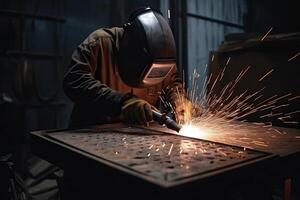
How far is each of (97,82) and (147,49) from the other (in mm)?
432

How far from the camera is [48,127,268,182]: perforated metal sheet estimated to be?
3.85ft

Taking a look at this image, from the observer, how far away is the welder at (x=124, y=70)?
201 cm

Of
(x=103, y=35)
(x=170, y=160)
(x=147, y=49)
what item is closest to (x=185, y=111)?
(x=147, y=49)

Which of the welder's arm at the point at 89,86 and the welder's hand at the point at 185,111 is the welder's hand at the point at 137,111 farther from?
the welder's hand at the point at 185,111

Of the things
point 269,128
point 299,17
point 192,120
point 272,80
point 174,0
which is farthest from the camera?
point 299,17

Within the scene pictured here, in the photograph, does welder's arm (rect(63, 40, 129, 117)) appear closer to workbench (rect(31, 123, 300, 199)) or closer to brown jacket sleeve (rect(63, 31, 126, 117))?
brown jacket sleeve (rect(63, 31, 126, 117))

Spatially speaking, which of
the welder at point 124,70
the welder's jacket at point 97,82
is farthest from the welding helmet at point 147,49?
the welder's jacket at point 97,82

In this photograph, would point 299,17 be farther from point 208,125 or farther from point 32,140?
point 32,140

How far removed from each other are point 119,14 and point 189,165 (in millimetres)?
3830

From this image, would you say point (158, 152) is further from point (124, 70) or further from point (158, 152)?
point (124, 70)

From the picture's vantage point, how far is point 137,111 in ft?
6.46

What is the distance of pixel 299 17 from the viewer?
6.02 m

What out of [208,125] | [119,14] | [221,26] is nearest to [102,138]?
[208,125]

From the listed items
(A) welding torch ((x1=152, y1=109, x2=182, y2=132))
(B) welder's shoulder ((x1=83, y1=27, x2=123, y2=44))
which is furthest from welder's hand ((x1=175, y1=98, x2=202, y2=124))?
(B) welder's shoulder ((x1=83, y1=27, x2=123, y2=44))
